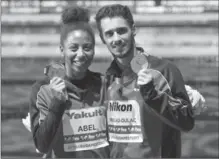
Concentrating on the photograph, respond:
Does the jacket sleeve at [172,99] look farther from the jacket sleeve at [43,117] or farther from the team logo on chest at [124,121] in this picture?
the jacket sleeve at [43,117]

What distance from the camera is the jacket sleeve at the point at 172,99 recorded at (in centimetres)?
209

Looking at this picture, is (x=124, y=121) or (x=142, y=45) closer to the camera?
(x=124, y=121)

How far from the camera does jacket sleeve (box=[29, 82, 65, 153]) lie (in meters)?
2.12

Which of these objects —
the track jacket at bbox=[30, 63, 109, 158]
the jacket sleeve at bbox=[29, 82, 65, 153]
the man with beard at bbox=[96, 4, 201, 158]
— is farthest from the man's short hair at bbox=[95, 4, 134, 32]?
the jacket sleeve at bbox=[29, 82, 65, 153]

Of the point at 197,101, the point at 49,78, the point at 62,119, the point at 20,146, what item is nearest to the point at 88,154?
the point at 62,119

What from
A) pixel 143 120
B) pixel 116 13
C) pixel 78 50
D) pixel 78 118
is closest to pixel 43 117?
pixel 78 118

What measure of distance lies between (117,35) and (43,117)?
1.61 ft

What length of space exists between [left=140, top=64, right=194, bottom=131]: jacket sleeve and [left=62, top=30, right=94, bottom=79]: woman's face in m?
0.29

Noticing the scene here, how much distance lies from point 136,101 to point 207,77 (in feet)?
5.57

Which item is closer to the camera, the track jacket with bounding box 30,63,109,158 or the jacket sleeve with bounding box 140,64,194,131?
the jacket sleeve with bounding box 140,64,194,131

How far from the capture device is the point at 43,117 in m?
2.21

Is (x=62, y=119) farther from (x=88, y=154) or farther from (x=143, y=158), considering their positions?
(x=143, y=158)

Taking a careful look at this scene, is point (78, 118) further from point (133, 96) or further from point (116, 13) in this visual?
point (116, 13)

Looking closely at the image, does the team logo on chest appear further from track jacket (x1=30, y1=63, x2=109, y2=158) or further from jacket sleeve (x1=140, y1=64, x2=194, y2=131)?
jacket sleeve (x1=140, y1=64, x2=194, y2=131)
